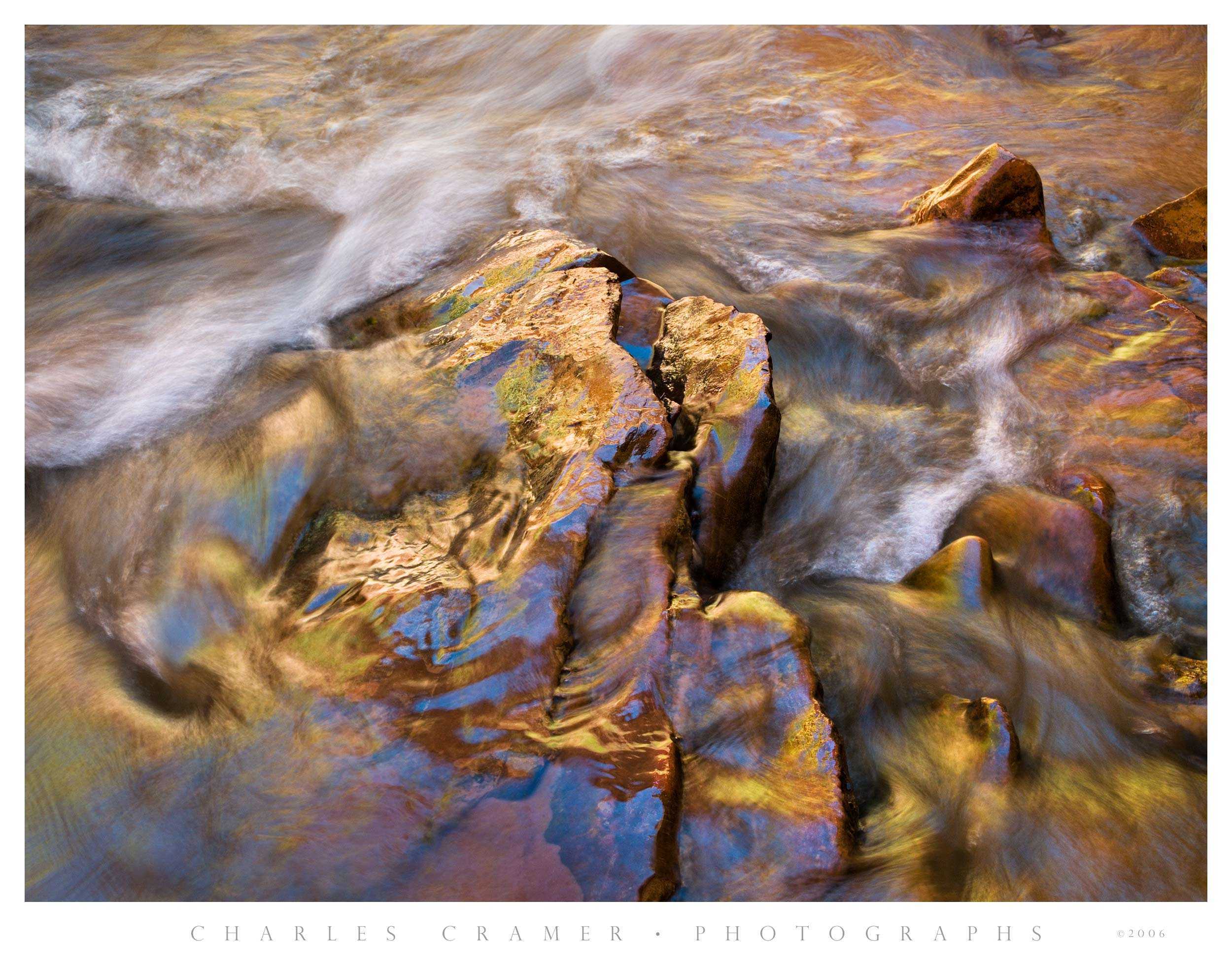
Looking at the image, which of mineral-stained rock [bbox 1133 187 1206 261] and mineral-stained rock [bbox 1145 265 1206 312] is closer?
mineral-stained rock [bbox 1145 265 1206 312]

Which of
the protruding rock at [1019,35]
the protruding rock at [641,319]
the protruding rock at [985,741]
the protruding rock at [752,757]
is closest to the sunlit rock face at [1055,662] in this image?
the protruding rock at [985,741]

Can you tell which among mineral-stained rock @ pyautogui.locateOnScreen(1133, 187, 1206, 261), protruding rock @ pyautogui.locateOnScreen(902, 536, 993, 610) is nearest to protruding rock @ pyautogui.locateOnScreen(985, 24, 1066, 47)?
mineral-stained rock @ pyautogui.locateOnScreen(1133, 187, 1206, 261)

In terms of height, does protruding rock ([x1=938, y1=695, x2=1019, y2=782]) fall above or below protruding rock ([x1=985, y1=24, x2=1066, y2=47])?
below

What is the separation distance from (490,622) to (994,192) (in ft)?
11.8

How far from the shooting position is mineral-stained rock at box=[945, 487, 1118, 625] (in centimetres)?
295

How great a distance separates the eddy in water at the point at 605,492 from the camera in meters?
2.21

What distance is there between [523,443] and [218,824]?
1495 millimetres

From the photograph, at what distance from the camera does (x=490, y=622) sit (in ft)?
7.94

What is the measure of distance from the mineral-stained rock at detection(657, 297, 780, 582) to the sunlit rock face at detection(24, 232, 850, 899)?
0.04 ft

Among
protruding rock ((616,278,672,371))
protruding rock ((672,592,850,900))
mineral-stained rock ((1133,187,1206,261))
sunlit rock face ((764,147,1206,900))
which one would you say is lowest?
sunlit rock face ((764,147,1206,900))

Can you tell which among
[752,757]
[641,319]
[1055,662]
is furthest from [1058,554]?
[641,319]

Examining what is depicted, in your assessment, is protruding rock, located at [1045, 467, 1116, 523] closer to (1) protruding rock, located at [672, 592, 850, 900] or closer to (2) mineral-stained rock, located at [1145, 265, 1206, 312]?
(2) mineral-stained rock, located at [1145, 265, 1206, 312]

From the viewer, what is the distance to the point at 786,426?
11.6ft
